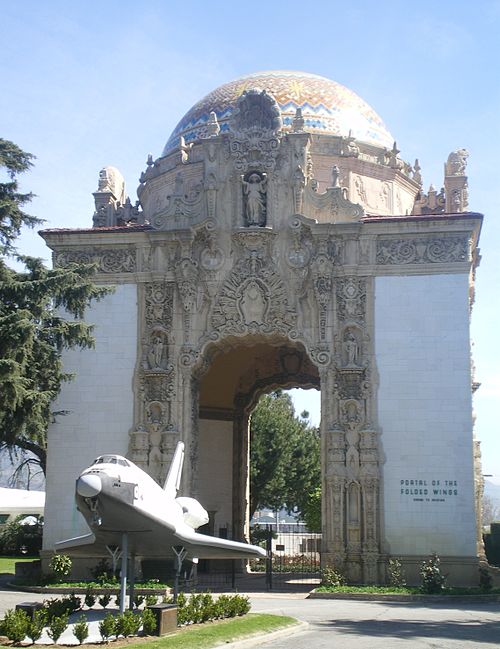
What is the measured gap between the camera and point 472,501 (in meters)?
31.2

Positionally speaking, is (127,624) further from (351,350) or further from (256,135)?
(256,135)

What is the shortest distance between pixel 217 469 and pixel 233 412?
298 cm

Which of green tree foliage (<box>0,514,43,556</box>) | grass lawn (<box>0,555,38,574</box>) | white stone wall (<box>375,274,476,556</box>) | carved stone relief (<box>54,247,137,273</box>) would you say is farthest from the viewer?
green tree foliage (<box>0,514,43,556</box>)

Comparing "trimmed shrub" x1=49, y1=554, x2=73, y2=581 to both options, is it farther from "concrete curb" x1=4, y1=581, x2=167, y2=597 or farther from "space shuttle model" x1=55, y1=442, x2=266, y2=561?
"space shuttle model" x1=55, y1=442, x2=266, y2=561

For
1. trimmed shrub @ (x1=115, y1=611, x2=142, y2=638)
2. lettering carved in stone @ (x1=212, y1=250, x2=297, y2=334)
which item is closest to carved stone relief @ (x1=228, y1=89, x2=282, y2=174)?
lettering carved in stone @ (x1=212, y1=250, x2=297, y2=334)

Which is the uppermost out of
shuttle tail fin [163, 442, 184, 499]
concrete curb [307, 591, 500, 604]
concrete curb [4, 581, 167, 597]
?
shuttle tail fin [163, 442, 184, 499]

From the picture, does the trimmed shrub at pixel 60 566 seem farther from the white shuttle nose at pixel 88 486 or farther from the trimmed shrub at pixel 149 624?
the trimmed shrub at pixel 149 624

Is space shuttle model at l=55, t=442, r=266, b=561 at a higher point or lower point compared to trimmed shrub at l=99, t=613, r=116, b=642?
higher

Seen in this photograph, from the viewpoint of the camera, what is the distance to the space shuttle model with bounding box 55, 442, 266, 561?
66.4 feet

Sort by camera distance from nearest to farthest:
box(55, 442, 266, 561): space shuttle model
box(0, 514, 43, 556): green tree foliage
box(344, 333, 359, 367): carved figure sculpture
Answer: box(55, 442, 266, 561): space shuttle model < box(344, 333, 359, 367): carved figure sculpture < box(0, 514, 43, 556): green tree foliage

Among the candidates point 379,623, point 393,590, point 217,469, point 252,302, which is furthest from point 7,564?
point 379,623

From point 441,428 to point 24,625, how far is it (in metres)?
18.7

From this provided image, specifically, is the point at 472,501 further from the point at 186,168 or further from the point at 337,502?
the point at 186,168

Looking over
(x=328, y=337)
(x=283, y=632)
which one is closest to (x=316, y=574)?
(x=328, y=337)
